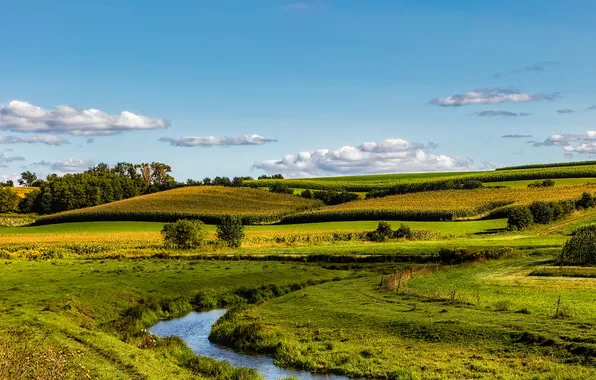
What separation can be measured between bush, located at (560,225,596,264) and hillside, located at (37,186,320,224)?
347 ft

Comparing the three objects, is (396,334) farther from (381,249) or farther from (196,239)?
(196,239)

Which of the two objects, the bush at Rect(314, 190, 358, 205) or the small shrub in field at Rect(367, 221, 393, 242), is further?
the bush at Rect(314, 190, 358, 205)

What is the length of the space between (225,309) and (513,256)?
37.0 m

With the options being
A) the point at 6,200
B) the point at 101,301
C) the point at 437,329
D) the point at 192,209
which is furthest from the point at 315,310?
the point at 6,200

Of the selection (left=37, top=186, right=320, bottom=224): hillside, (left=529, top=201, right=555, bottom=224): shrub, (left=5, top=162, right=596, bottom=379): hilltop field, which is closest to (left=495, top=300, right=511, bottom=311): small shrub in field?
(left=5, top=162, right=596, bottom=379): hilltop field

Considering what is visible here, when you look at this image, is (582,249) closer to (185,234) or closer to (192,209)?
(185,234)

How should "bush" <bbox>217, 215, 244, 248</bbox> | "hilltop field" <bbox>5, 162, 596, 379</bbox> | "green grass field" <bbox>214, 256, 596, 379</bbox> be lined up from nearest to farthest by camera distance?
"hilltop field" <bbox>5, 162, 596, 379</bbox>, "green grass field" <bbox>214, 256, 596, 379</bbox>, "bush" <bbox>217, 215, 244, 248</bbox>

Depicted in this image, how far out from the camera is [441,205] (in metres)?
156

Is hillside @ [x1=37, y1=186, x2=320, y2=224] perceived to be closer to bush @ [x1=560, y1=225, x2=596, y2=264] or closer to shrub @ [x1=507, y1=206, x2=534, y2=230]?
shrub @ [x1=507, y1=206, x2=534, y2=230]

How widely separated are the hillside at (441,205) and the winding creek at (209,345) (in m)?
104

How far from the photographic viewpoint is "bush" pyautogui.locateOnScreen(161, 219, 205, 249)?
97.1 meters

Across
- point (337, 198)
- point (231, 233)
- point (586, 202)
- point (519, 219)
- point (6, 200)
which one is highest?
point (6, 200)

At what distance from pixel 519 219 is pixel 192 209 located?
84.4 m

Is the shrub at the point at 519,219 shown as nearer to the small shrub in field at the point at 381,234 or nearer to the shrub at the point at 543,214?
the shrub at the point at 543,214
